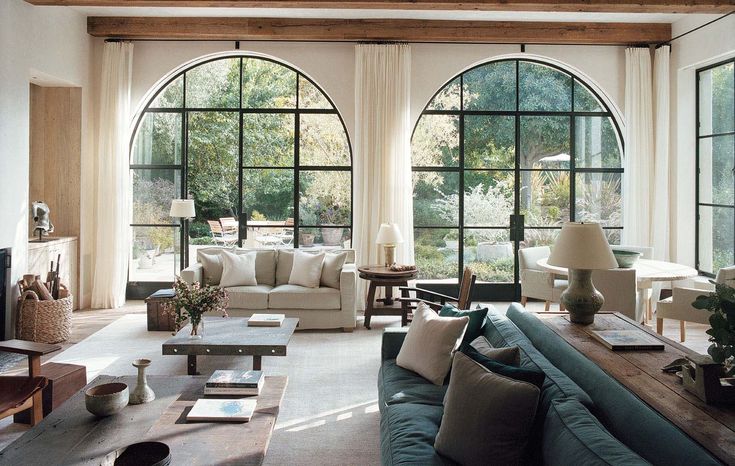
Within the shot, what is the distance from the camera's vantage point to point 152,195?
8367 millimetres

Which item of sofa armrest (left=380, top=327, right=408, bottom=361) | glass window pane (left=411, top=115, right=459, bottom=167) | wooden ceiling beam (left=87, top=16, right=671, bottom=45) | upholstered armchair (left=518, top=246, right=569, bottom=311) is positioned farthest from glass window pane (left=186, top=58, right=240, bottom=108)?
sofa armrest (left=380, top=327, right=408, bottom=361)

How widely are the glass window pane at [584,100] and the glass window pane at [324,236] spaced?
353cm

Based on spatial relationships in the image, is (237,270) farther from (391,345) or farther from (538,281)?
(538,281)

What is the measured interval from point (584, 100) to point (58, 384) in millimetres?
7190

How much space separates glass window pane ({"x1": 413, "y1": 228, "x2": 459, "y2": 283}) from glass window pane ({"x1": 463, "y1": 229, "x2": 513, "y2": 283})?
0.16 m

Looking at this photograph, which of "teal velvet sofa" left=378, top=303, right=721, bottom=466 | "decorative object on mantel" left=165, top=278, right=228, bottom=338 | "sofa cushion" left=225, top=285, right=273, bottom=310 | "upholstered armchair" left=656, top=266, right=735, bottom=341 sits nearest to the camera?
"teal velvet sofa" left=378, top=303, right=721, bottom=466

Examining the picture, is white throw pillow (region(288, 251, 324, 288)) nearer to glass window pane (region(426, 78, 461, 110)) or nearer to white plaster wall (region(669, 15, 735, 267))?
glass window pane (region(426, 78, 461, 110))

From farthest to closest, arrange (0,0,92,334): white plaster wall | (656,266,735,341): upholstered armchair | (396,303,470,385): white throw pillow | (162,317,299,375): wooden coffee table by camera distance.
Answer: (0,0,92,334): white plaster wall → (656,266,735,341): upholstered armchair → (162,317,299,375): wooden coffee table → (396,303,470,385): white throw pillow

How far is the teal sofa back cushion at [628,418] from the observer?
1.97 meters

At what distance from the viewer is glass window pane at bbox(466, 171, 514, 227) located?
838cm

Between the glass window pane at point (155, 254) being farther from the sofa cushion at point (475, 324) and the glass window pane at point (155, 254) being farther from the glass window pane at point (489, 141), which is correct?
the sofa cushion at point (475, 324)

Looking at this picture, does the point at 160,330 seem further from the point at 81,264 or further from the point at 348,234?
the point at 348,234

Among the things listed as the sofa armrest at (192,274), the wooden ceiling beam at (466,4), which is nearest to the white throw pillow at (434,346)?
the sofa armrest at (192,274)

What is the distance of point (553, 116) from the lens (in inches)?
330
